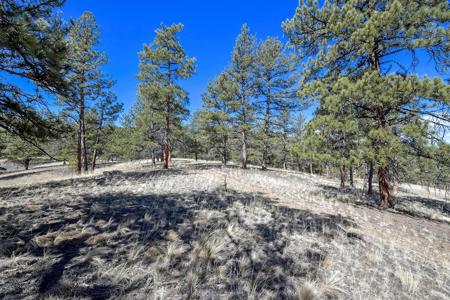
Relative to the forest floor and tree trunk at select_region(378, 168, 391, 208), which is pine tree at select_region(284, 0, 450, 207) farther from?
the forest floor

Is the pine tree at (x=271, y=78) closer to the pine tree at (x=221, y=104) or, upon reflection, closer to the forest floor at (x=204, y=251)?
the pine tree at (x=221, y=104)

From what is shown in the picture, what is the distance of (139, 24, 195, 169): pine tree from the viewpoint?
42.5ft

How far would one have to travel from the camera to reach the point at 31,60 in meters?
4.53

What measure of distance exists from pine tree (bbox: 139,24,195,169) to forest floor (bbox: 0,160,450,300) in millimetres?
8207

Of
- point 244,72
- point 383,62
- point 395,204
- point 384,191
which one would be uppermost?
point 244,72

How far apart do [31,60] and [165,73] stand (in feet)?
31.7

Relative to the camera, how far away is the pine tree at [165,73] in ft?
42.5

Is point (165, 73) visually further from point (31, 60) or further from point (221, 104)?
point (31, 60)

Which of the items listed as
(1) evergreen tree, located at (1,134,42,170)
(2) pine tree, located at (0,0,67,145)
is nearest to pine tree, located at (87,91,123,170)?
(1) evergreen tree, located at (1,134,42,170)

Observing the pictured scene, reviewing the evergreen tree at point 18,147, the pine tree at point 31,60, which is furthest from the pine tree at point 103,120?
the pine tree at point 31,60

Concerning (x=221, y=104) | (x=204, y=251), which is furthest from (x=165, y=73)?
(x=204, y=251)

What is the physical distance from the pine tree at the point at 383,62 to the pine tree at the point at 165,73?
7911 mm

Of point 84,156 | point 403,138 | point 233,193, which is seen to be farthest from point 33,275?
point 84,156

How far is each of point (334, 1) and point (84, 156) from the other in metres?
16.3
